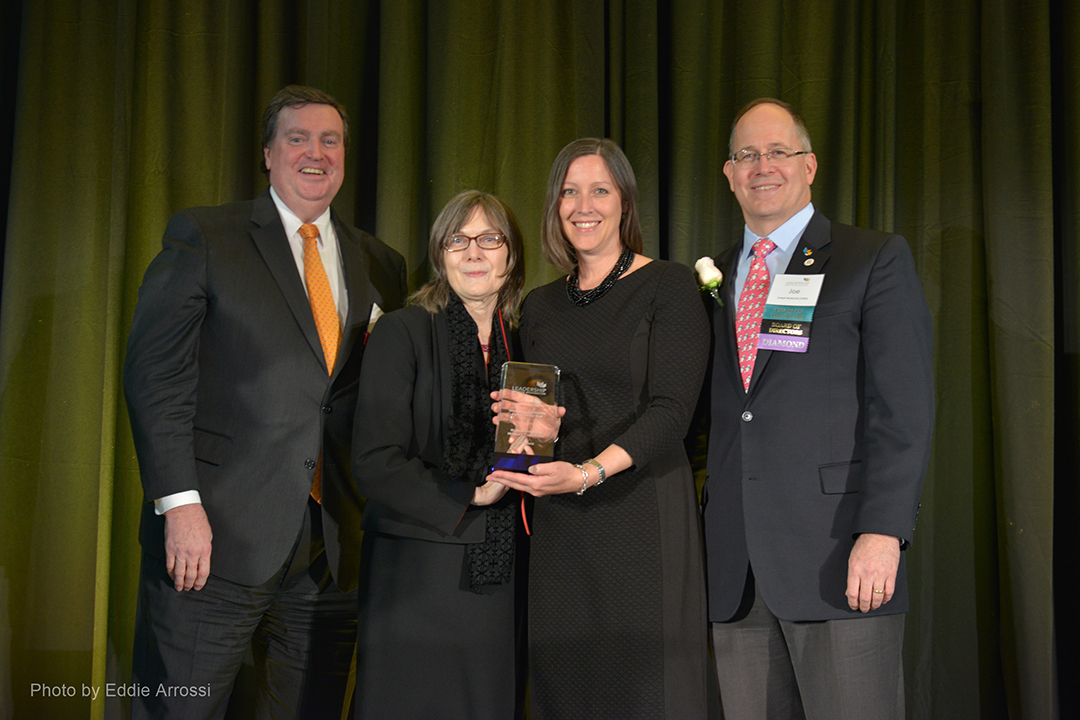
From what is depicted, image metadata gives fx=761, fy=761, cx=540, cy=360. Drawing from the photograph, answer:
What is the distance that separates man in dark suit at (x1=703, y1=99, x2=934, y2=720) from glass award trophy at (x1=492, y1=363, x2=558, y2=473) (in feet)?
1.83

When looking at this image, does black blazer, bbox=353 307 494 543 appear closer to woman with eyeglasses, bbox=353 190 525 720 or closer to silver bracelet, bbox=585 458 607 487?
woman with eyeglasses, bbox=353 190 525 720

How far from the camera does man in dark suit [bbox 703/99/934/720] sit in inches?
68.4

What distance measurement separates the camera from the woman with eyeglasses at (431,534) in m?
1.74

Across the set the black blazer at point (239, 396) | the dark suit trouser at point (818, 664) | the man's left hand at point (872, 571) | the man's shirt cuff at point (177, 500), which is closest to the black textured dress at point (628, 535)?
the dark suit trouser at point (818, 664)

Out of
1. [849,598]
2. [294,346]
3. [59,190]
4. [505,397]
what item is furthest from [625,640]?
[59,190]

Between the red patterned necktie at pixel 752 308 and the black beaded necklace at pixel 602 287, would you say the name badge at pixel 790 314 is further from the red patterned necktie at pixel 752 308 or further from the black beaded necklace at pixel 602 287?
the black beaded necklace at pixel 602 287

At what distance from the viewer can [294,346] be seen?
6.66 feet

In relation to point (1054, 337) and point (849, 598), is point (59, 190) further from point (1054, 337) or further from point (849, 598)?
point (1054, 337)

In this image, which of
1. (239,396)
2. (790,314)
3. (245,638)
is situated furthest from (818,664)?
(239,396)

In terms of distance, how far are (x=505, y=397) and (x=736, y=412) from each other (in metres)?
0.65

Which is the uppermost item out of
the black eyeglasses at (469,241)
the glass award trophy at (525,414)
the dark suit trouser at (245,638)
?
the black eyeglasses at (469,241)

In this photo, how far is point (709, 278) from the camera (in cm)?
202

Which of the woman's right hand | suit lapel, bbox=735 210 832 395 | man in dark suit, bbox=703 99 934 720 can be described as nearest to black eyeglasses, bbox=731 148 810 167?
man in dark suit, bbox=703 99 934 720

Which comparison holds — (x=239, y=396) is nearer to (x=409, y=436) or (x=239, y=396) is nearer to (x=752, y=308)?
(x=409, y=436)
